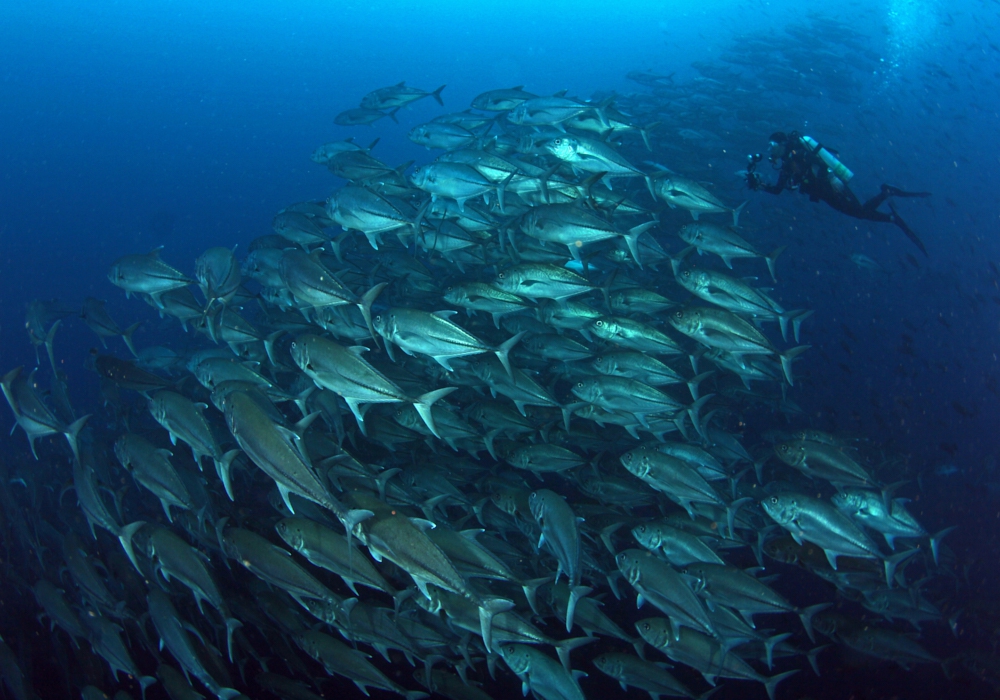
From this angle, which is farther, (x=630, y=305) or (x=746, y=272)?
(x=746, y=272)

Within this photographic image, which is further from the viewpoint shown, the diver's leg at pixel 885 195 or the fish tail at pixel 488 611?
the diver's leg at pixel 885 195

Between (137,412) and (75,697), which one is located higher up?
(137,412)

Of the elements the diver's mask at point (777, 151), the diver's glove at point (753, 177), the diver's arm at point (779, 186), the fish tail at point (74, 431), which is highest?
the diver's mask at point (777, 151)

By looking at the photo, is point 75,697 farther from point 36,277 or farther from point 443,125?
point 36,277

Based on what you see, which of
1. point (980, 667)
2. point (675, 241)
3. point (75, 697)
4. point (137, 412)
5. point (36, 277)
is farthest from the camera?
point (36, 277)

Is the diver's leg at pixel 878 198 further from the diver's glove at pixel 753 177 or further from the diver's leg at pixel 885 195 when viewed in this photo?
the diver's glove at pixel 753 177

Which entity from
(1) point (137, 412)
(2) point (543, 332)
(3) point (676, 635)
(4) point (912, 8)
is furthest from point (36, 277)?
(4) point (912, 8)

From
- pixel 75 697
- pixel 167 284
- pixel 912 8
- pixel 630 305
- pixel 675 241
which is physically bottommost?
pixel 75 697

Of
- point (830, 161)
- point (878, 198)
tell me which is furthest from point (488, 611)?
point (878, 198)

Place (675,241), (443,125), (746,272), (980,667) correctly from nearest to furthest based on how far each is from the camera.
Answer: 1. (980,667)
2. (443,125)
3. (675,241)
4. (746,272)

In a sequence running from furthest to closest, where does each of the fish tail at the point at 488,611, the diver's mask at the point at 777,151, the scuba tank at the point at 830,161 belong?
the diver's mask at the point at 777,151, the scuba tank at the point at 830,161, the fish tail at the point at 488,611

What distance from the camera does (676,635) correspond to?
12.0 ft

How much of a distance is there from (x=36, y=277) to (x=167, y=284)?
114 ft

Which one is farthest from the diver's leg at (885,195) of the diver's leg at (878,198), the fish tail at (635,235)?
the fish tail at (635,235)
